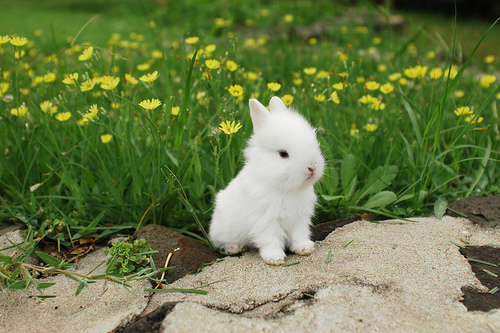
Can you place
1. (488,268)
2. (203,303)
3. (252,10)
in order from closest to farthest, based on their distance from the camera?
(203,303) < (488,268) < (252,10)

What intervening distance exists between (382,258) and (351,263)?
0.56 ft

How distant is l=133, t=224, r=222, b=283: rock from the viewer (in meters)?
2.28

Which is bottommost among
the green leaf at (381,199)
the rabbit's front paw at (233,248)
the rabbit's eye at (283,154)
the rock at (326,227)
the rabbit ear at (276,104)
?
the rabbit's front paw at (233,248)

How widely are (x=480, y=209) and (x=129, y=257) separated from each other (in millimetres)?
2176

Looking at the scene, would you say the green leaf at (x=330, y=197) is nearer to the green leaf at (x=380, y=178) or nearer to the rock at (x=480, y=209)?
the green leaf at (x=380, y=178)

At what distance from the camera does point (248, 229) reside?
2312 millimetres

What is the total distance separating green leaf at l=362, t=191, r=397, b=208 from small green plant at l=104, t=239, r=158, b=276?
1.41 m

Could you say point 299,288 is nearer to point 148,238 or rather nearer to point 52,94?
point 148,238

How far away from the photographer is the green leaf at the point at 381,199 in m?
2.68

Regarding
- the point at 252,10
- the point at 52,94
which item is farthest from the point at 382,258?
the point at 252,10

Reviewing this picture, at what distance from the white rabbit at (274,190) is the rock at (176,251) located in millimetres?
164

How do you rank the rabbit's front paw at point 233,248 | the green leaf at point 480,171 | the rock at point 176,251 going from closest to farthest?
the rock at point 176,251
the rabbit's front paw at point 233,248
the green leaf at point 480,171

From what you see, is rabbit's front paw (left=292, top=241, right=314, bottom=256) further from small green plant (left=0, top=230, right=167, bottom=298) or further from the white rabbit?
small green plant (left=0, top=230, right=167, bottom=298)

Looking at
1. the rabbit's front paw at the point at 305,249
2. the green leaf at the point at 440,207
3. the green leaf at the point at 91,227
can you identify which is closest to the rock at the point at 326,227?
the rabbit's front paw at the point at 305,249
